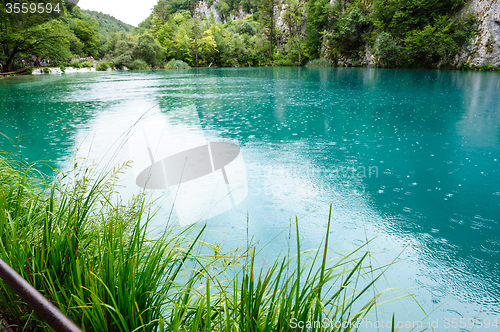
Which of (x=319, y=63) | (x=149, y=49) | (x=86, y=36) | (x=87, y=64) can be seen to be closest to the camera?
(x=319, y=63)

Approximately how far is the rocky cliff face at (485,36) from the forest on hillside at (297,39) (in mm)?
546

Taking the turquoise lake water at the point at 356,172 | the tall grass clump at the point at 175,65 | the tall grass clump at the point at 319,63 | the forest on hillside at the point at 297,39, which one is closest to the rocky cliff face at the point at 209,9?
the forest on hillside at the point at 297,39

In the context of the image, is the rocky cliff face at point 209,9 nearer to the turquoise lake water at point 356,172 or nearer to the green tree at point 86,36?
the green tree at point 86,36

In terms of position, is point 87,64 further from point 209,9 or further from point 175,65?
point 209,9

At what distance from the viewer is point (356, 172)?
3.71m

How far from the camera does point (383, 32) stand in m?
21.5

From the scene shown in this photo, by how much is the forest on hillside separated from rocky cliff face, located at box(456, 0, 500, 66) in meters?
0.55

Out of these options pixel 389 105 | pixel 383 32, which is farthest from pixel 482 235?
pixel 383 32

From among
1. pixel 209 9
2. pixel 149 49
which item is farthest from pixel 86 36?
pixel 209 9

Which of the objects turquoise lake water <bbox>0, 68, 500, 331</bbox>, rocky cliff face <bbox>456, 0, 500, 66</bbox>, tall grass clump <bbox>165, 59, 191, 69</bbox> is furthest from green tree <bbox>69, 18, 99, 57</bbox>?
rocky cliff face <bbox>456, 0, 500, 66</bbox>

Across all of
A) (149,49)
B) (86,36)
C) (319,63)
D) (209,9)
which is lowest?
(319,63)

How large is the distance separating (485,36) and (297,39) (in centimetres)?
2256

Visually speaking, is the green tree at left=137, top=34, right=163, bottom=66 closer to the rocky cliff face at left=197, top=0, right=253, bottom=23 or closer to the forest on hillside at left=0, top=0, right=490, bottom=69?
the forest on hillside at left=0, top=0, right=490, bottom=69

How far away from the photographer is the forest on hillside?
19.3 m
